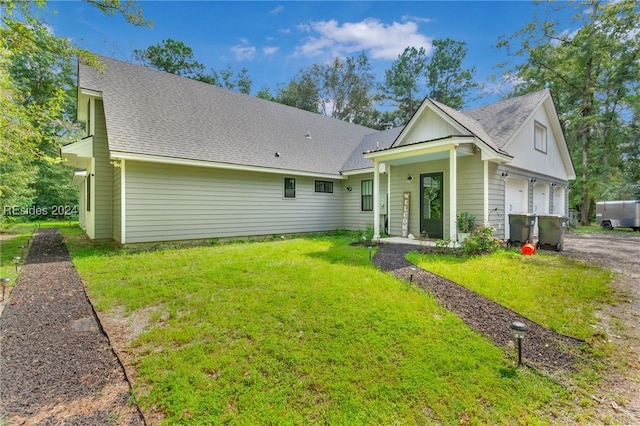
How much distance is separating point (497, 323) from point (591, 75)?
908 inches

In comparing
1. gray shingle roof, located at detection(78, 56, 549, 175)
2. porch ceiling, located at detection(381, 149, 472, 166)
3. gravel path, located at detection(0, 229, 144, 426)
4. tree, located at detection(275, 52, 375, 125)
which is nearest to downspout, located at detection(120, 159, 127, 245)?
gray shingle roof, located at detection(78, 56, 549, 175)

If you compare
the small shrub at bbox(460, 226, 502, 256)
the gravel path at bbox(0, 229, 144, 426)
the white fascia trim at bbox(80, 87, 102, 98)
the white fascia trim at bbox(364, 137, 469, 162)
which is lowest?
the gravel path at bbox(0, 229, 144, 426)

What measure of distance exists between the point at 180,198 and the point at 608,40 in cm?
2482

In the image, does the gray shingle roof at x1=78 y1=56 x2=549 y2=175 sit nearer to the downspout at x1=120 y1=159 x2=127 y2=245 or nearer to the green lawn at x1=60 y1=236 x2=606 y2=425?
the downspout at x1=120 y1=159 x2=127 y2=245

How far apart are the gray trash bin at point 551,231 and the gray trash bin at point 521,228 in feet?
0.82

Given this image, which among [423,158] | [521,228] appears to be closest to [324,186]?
[423,158]

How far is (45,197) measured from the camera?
22766 millimetres

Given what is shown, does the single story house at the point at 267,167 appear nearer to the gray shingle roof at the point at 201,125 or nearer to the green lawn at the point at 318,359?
the gray shingle roof at the point at 201,125

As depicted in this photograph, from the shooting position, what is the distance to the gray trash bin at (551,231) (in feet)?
26.0

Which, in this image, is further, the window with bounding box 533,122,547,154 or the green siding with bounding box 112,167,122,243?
the window with bounding box 533,122,547,154

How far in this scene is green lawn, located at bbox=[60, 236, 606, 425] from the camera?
7.48ft

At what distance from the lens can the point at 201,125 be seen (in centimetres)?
1055

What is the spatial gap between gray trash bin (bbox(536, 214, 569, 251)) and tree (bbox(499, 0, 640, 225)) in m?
13.9

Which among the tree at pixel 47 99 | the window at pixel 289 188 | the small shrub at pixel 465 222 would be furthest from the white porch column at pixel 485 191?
the tree at pixel 47 99
